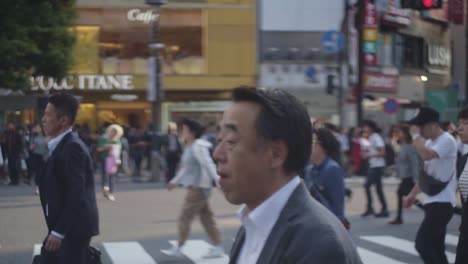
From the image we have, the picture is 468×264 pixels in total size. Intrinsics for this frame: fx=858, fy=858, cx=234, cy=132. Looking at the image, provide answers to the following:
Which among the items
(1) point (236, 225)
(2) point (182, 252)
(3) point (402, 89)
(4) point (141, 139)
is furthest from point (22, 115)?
(3) point (402, 89)

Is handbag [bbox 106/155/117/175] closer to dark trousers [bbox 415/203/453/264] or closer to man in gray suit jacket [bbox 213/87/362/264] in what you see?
dark trousers [bbox 415/203/453/264]

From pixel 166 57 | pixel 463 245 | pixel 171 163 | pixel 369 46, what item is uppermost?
pixel 369 46

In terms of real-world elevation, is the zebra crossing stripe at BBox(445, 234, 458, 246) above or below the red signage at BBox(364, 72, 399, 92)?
below

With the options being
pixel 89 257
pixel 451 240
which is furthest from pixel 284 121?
pixel 451 240

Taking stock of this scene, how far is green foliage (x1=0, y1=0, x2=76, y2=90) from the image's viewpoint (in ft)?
77.2

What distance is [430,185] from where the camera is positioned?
7.96 meters

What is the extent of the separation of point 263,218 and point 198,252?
872 centimetres

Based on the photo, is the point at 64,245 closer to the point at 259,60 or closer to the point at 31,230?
the point at 31,230

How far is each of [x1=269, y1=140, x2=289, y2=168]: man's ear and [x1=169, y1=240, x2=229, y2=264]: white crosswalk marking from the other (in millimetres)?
7933

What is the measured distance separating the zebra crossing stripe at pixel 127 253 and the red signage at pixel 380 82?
89.3 feet

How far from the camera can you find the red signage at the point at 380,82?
125 feet

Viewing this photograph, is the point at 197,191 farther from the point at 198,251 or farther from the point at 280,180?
the point at 280,180

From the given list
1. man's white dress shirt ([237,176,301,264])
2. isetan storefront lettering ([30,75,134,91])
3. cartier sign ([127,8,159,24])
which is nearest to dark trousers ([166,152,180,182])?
isetan storefront lettering ([30,75,134,91])

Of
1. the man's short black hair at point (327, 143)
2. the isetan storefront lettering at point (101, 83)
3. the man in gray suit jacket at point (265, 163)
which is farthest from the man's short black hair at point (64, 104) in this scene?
the isetan storefront lettering at point (101, 83)
